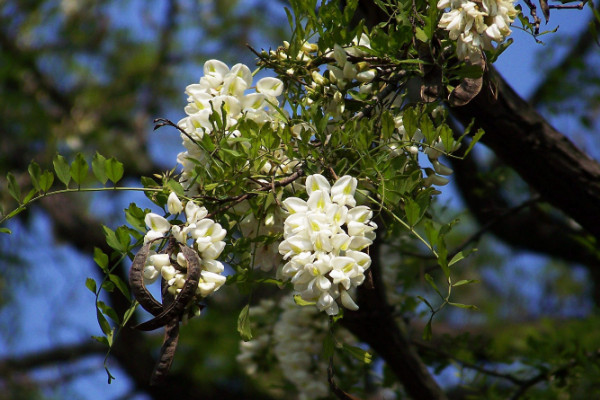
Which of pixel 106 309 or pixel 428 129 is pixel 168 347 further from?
pixel 428 129

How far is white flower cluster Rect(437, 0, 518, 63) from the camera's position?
0.94 metres

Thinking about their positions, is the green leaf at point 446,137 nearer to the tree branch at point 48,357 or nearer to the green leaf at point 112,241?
the green leaf at point 112,241

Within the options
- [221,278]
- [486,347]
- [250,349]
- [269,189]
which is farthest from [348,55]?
[486,347]

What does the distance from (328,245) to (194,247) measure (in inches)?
8.0

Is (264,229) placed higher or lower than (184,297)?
higher

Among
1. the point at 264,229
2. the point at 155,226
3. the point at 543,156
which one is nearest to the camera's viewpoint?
the point at 155,226

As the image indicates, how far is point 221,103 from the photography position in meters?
1.02

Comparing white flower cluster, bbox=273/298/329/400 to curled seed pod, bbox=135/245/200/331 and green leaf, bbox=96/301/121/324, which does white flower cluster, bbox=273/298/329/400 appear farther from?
curled seed pod, bbox=135/245/200/331

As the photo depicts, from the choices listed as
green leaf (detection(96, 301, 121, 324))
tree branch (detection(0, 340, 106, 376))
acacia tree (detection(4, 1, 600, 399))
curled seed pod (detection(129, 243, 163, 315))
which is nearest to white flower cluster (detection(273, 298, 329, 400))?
acacia tree (detection(4, 1, 600, 399))

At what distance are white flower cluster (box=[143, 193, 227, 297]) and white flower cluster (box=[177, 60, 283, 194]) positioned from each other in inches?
3.0

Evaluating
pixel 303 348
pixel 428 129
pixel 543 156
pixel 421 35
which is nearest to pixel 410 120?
pixel 428 129

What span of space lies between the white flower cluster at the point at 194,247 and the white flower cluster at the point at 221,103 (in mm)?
75

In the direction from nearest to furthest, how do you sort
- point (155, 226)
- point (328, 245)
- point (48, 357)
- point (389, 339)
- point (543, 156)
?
point (328, 245) → point (155, 226) → point (543, 156) → point (389, 339) → point (48, 357)

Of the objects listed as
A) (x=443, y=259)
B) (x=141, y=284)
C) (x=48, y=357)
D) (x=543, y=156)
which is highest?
(x=48, y=357)
